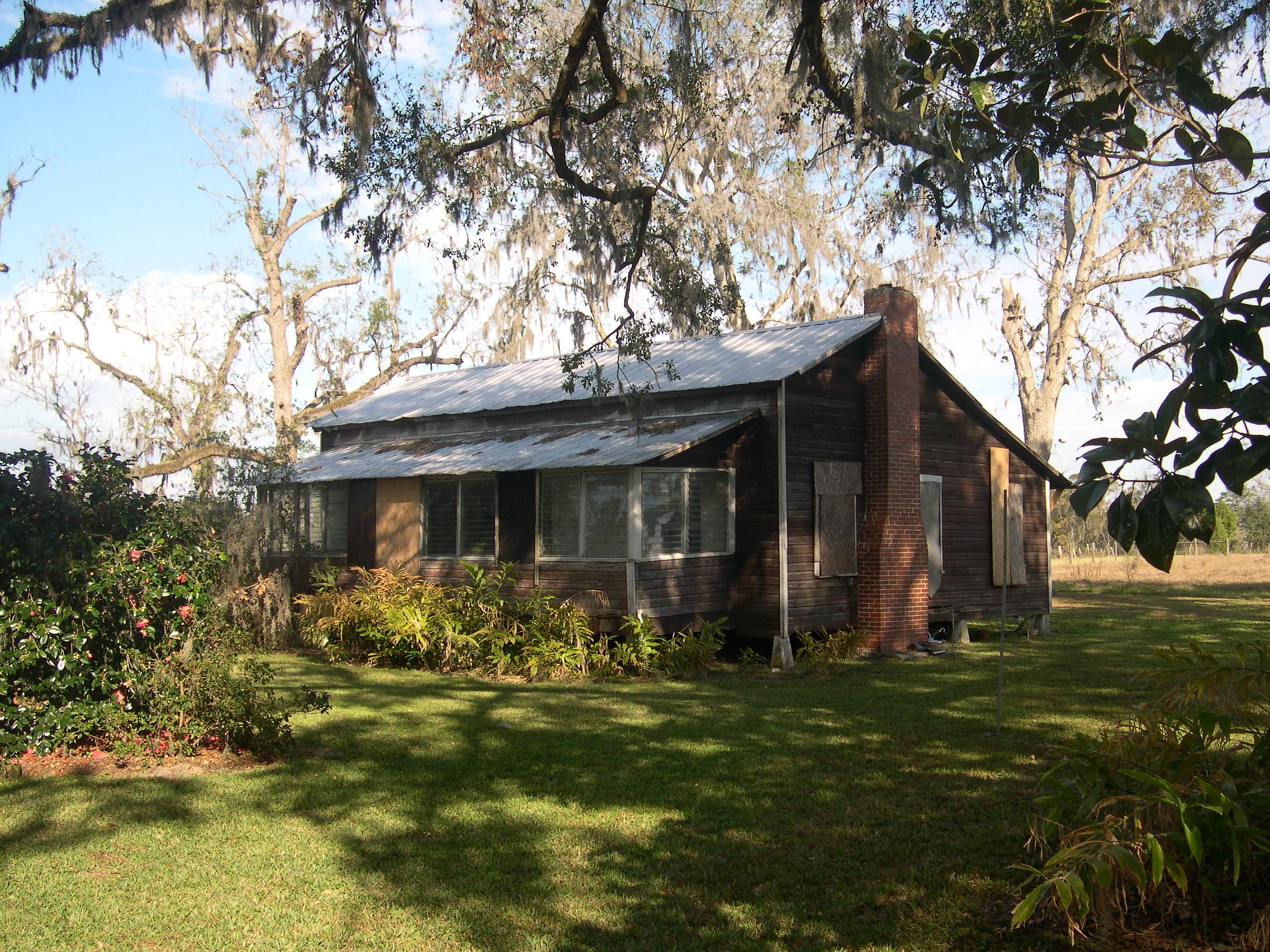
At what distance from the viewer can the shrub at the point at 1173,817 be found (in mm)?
4234

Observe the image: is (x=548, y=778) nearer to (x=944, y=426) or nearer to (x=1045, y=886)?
(x=1045, y=886)

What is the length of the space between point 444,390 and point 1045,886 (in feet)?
62.5

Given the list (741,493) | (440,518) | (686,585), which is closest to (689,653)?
(686,585)

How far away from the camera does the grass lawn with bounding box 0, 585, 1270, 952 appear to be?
17.1 feet

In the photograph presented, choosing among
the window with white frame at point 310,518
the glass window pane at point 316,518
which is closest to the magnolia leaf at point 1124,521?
the window with white frame at point 310,518

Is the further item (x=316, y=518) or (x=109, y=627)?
(x=316, y=518)

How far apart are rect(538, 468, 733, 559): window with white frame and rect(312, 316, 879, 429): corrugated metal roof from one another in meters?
1.46

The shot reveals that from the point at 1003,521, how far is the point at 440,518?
947 cm

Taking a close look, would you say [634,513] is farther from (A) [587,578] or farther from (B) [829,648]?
(B) [829,648]

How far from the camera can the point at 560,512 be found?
15.4 metres

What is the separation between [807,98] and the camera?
11805mm

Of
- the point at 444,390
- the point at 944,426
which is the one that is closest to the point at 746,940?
the point at 944,426

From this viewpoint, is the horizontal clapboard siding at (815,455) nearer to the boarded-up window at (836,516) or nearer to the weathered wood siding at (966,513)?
the boarded-up window at (836,516)

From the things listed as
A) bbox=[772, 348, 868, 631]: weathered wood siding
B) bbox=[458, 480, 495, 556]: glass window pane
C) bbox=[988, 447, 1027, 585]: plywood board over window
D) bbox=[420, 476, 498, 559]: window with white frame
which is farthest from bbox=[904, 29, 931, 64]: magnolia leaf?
bbox=[988, 447, 1027, 585]: plywood board over window
